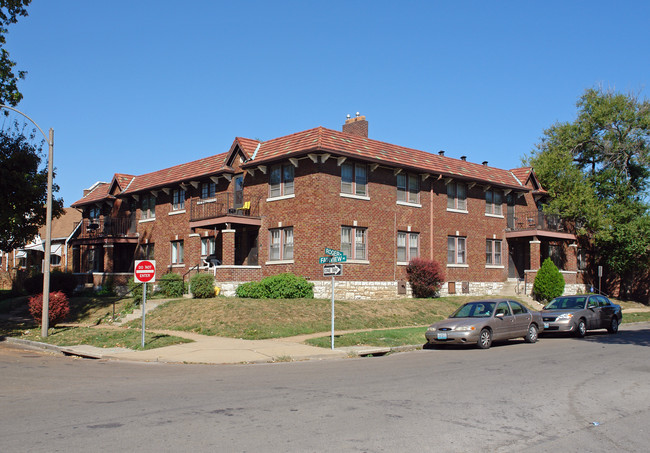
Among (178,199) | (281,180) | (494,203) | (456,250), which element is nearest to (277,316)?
(281,180)

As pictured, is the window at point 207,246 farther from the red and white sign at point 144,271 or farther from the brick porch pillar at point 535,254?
the brick porch pillar at point 535,254

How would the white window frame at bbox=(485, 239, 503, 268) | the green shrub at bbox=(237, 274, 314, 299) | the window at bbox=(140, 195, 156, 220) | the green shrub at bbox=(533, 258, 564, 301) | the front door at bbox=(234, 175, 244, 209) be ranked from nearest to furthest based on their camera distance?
the green shrub at bbox=(237, 274, 314, 299) < the front door at bbox=(234, 175, 244, 209) < the green shrub at bbox=(533, 258, 564, 301) < the white window frame at bbox=(485, 239, 503, 268) < the window at bbox=(140, 195, 156, 220)

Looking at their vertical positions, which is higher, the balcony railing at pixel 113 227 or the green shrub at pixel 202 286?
the balcony railing at pixel 113 227

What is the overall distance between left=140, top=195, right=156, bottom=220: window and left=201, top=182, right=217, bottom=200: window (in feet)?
17.5

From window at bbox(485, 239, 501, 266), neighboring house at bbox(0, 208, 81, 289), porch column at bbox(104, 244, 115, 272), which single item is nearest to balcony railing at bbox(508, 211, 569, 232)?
window at bbox(485, 239, 501, 266)

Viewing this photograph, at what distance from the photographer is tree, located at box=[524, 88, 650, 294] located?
38344mm

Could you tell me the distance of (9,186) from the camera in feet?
77.3

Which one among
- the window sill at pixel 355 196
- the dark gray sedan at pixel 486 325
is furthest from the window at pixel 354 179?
the dark gray sedan at pixel 486 325

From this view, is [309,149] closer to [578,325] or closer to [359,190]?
[359,190]

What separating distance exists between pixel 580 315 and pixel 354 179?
11.7 m

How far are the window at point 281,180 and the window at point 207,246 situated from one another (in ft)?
17.9

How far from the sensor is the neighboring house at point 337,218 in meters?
26.7

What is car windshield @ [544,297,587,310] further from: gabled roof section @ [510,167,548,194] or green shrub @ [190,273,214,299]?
gabled roof section @ [510,167,548,194]

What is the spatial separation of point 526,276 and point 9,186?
2781cm
